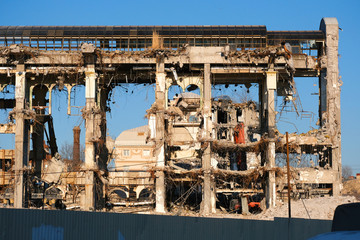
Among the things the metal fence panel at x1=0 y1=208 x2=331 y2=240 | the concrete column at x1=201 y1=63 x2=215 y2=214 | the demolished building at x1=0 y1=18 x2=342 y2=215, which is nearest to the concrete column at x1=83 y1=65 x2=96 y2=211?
the demolished building at x1=0 y1=18 x2=342 y2=215

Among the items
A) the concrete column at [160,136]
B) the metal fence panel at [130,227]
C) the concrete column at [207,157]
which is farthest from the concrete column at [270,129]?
the metal fence panel at [130,227]

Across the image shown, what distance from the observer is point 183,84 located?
44656mm

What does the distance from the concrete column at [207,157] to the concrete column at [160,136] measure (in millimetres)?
2919

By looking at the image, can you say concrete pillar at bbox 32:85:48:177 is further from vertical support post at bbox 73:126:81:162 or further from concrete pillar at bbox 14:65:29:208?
vertical support post at bbox 73:126:81:162

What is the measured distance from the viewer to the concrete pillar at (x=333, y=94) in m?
43.8

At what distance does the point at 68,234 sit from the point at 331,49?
33034mm

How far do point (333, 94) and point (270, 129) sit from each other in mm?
6091

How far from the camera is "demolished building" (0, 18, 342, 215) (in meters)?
42.2

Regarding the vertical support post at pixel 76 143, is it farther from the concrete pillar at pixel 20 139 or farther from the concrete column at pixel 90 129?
the concrete column at pixel 90 129

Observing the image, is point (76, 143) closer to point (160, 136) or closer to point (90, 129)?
point (90, 129)

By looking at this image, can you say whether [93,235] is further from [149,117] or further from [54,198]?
[54,198]

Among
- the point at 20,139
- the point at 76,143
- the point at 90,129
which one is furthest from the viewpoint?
the point at 76,143

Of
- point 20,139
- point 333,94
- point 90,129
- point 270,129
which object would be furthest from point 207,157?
point 20,139

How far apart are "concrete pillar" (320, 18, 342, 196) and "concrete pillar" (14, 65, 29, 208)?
22.6 m
